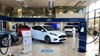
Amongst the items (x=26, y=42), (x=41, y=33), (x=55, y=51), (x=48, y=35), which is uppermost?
(x=41, y=33)

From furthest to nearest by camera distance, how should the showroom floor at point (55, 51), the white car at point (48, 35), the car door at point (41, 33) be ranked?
1. the car door at point (41, 33)
2. the white car at point (48, 35)
3. the showroom floor at point (55, 51)

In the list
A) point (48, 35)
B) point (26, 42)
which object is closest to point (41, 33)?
point (48, 35)

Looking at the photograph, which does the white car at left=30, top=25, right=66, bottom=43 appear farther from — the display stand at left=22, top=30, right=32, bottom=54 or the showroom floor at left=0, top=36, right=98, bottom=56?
the display stand at left=22, top=30, right=32, bottom=54

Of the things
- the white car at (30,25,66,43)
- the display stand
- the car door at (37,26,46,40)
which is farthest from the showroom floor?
the car door at (37,26,46,40)

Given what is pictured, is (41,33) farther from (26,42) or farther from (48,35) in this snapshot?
(26,42)

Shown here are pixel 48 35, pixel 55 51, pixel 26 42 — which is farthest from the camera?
pixel 48 35

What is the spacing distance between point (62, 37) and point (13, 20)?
1162 cm

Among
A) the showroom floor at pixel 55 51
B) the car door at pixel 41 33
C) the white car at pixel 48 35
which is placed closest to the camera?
the showroom floor at pixel 55 51

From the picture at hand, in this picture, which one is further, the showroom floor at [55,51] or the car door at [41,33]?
the car door at [41,33]

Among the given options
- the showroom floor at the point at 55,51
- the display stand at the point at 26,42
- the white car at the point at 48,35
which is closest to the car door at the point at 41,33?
the white car at the point at 48,35

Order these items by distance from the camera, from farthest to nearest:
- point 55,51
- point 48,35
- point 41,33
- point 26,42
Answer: point 41,33 → point 48,35 → point 55,51 → point 26,42

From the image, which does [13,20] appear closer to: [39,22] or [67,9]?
[39,22]

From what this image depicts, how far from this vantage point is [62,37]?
870cm

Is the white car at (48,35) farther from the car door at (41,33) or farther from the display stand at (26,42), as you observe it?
the display stand at (26,42)
